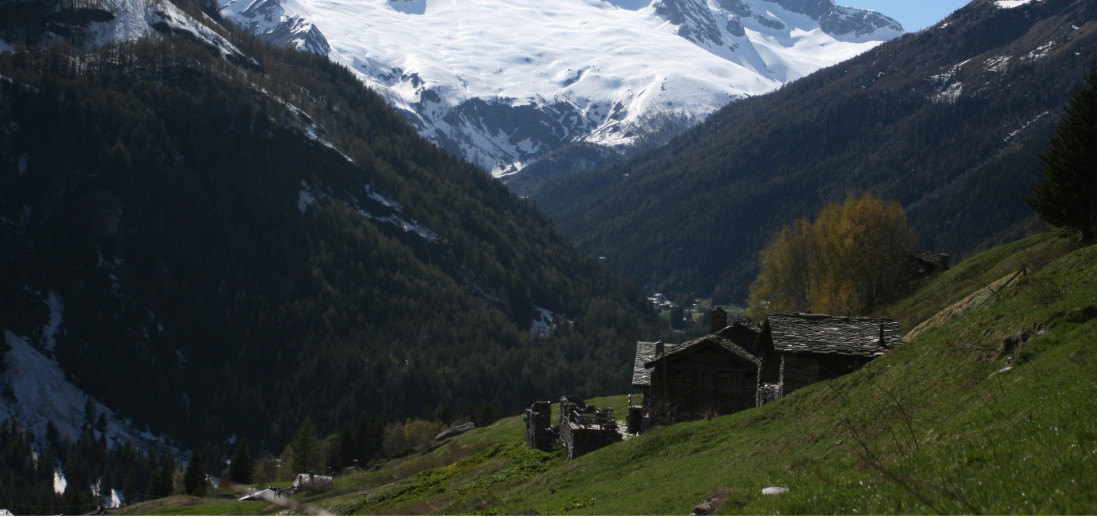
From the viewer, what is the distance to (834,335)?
38.0 metres

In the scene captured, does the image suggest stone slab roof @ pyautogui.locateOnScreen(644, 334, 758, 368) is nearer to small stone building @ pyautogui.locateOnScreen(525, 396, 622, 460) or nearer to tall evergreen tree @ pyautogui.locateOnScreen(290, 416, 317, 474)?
small stone building @ pyautogui.locateOnScreen(525, 396, 622, 460)

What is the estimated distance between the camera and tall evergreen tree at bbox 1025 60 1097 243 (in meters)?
44.8

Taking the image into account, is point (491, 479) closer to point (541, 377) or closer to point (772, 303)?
point (772, 303)

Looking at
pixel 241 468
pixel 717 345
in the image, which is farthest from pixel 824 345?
pixel 241 468

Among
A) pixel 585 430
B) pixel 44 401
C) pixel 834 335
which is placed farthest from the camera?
pixel 44 401

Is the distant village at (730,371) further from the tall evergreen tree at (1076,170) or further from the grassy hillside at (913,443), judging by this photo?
the tall evergreen tree at (1076,170)

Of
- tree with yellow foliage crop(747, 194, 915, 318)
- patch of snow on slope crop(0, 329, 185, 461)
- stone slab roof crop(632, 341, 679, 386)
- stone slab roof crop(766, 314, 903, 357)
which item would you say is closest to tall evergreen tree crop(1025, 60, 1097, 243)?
stone slab roof crop(766, 314, 903, 357)

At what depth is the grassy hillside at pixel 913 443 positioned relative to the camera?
45.6 ft

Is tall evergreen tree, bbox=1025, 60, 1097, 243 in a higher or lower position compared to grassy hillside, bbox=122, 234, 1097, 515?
→ higher

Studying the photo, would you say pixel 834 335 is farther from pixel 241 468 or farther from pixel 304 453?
pixel 241 468

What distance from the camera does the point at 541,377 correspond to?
19975 cm

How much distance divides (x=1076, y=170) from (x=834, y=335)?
60.9 ft

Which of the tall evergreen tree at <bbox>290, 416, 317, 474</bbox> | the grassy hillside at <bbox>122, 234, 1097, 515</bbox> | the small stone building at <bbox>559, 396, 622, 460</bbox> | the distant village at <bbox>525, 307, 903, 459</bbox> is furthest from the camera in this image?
the tall evergreen tree at <bbox>290, 416, 317, 474</bbox>

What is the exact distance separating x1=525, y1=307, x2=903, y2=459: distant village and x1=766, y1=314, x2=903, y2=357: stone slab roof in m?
0.04
